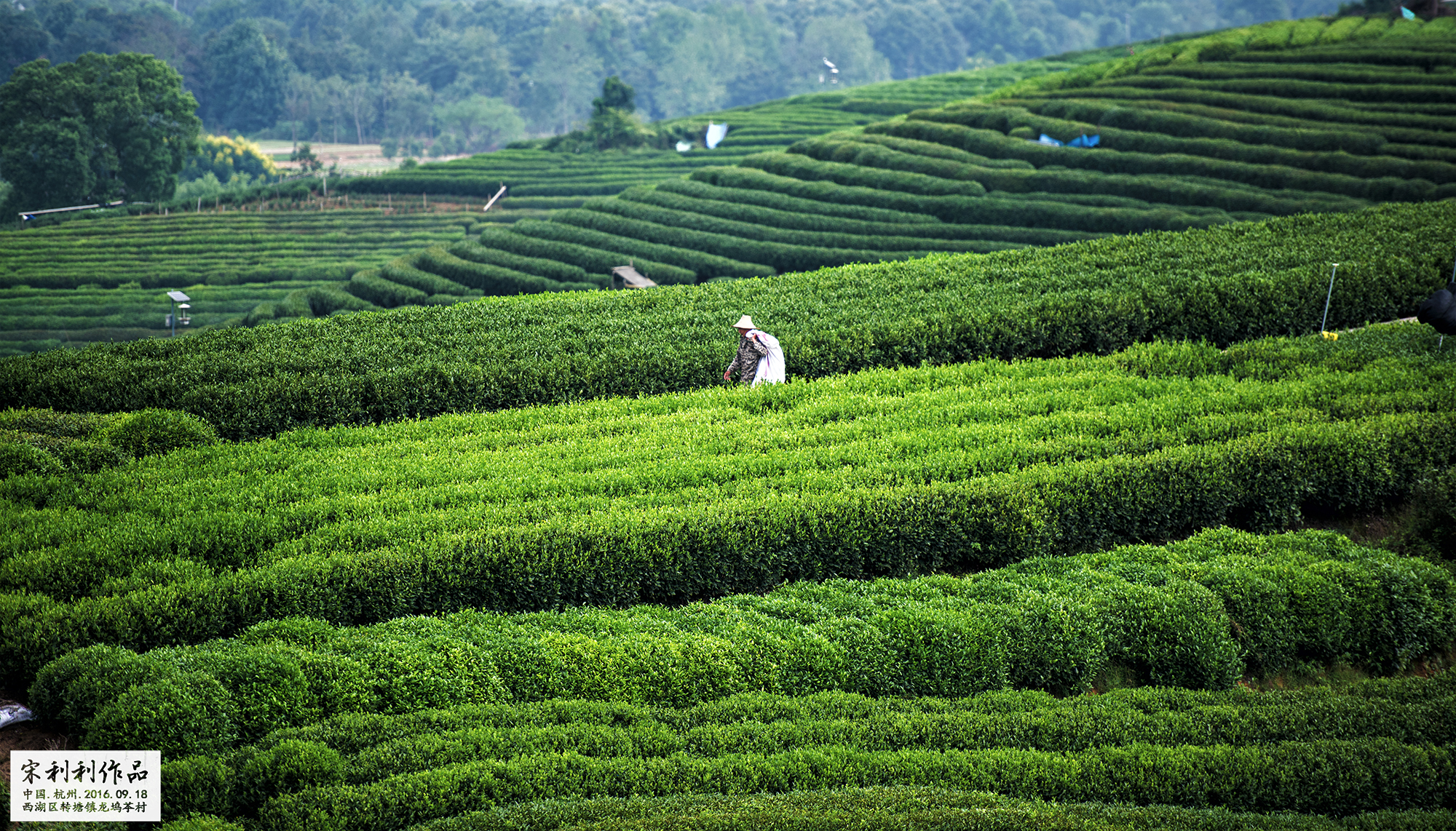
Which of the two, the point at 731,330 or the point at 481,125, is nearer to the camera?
the point at 731,330

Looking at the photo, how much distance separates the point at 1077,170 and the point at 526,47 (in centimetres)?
9240

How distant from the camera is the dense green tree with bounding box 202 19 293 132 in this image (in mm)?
82750

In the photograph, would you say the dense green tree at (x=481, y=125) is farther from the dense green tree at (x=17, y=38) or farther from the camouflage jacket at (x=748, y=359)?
the camouflage jacket at (x=748, y=359)

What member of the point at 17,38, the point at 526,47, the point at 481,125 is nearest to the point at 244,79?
the point at 481,125

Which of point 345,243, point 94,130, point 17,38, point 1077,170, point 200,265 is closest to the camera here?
point 1077,170

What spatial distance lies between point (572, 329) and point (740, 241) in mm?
22364

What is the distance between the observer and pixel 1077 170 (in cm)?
3812

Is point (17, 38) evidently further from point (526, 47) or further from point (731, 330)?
point (526, 47)

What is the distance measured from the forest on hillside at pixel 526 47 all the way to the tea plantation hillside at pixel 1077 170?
43851mm

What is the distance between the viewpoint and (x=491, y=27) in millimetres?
120812

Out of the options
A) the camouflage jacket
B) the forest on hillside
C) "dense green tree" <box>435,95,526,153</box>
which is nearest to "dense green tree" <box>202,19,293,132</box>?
the forest on hillside

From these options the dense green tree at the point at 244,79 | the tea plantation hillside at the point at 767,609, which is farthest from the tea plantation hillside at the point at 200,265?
the dense green tree at the point at 244,79

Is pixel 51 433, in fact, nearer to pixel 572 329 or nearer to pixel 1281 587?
pixel 572 329

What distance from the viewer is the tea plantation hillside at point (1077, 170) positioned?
34.3m
